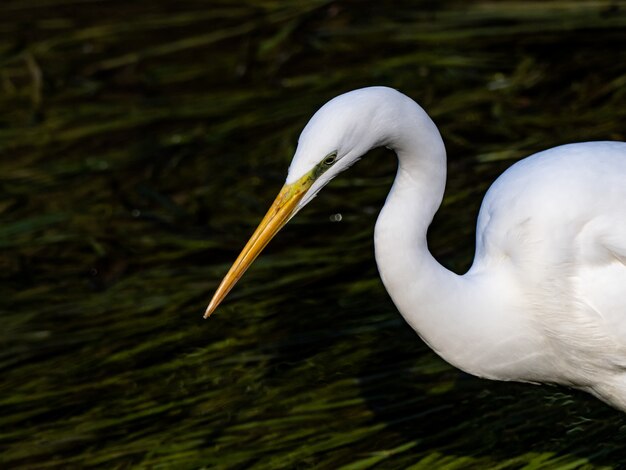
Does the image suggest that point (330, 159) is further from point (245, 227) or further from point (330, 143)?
point (245, 227)

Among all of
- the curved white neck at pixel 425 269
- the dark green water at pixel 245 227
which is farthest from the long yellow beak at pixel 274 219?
the dark green water at pixel 245 227

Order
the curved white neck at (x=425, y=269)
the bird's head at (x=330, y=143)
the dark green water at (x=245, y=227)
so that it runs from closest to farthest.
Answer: the bird's head at (x=330, y=143) → the curved white neck at (x=425, y=269) → the dark green water at (x=245, y=227)

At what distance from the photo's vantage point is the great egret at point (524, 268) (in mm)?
2971

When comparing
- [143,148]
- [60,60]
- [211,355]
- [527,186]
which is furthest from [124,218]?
[527,186]

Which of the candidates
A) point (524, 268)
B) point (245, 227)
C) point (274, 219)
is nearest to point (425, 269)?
point (524, 268)

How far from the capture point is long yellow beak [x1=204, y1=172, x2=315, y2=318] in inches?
108

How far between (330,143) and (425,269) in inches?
18.5

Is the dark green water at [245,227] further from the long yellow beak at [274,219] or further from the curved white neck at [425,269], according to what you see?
the long yellow beak at [274,219]

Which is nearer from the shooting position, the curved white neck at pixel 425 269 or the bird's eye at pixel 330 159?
the bird's eye at pixel 330 159

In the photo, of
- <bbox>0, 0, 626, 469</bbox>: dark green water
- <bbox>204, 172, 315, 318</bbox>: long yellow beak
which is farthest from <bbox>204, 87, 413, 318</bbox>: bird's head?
<bbox>0, 0, 626, 469</bbox>: dark green water

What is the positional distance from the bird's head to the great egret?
30 millimetres

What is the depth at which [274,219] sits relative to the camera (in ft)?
9.18

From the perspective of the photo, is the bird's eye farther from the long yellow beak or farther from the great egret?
the great egret

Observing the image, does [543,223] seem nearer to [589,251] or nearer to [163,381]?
[589,251]
